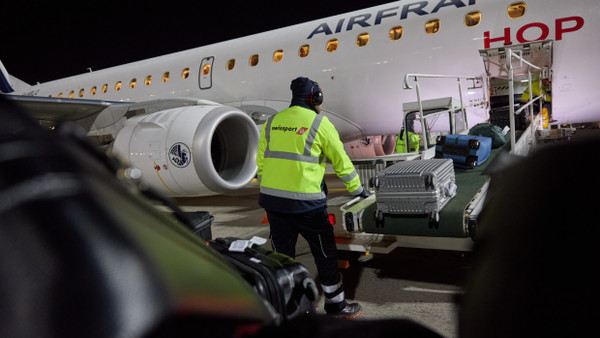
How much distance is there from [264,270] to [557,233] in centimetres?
64

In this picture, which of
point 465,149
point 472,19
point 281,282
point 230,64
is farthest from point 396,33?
point 281,282

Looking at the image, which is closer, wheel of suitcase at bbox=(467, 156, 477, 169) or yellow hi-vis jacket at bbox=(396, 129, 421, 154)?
wheel of suitcase at bbox=(467, 156, 477, 169)

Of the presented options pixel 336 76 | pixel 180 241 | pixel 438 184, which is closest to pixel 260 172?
pixel 438 184

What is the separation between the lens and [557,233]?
18.4 inches

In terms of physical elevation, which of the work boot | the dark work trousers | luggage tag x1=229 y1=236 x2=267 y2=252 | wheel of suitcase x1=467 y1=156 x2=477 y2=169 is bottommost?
the work boot

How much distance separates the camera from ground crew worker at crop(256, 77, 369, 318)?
2.63 meters

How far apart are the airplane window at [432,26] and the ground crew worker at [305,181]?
3789 millimetres

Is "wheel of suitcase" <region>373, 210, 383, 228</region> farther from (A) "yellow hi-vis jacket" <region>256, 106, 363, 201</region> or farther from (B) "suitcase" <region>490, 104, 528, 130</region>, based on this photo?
(B) "suitcase" <region>490, 104, 528, 130</region>

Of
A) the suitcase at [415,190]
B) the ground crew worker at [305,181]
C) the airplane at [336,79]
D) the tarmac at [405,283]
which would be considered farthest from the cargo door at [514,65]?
the ground crew worker at [305,181]

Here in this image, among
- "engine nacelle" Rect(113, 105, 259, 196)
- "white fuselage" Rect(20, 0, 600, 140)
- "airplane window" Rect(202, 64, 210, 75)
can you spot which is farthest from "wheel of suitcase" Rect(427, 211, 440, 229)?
"airplane window" Rect(202, 64, 210, 75)

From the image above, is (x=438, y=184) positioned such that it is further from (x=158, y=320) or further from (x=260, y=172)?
(x=158, y=320)

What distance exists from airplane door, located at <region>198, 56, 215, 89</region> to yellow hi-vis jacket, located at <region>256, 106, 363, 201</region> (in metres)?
5.47

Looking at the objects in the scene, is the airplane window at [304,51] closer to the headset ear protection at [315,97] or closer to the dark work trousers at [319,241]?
the headset ear protection at [315,97]

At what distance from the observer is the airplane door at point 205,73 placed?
780 centimetres
